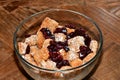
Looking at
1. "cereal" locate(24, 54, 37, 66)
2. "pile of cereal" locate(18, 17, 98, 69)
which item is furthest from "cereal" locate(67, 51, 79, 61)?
"cereal" locate(24, 54, 37, 66)

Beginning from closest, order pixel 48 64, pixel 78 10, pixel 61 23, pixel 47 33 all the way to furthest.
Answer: pixel 48 64
pixel 47 33
pixel 61 23
pixel 78 10

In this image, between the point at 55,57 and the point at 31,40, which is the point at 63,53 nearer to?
the point at 55,57

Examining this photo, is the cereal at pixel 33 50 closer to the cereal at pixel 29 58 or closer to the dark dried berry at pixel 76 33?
the cereal at pixel 29 58

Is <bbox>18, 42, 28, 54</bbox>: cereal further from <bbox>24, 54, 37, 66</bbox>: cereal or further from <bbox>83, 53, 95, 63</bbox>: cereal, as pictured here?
<bbox>83, 53, 95, 63</bbox>: cereal

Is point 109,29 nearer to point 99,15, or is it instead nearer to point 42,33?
point 99,15

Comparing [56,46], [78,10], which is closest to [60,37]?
→ [56,46]

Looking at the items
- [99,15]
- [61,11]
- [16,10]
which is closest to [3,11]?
[16,10]

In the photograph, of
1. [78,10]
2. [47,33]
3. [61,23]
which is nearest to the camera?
[47,33]
